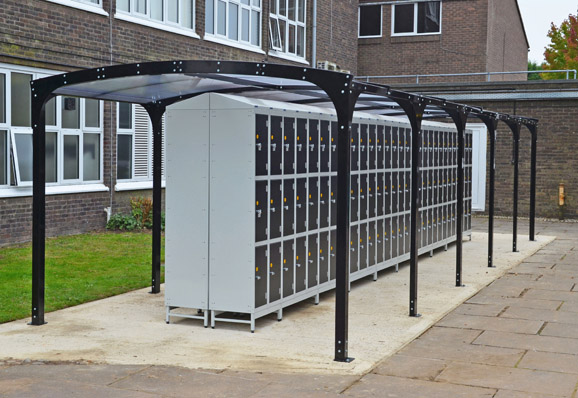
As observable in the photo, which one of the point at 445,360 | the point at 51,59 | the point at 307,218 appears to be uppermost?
the point at 51,59

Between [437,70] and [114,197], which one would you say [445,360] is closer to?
[114,197]

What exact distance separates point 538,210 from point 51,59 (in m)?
13.6

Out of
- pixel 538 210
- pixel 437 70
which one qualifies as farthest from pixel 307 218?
pixel 437 70

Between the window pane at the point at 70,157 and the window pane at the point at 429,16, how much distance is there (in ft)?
56.7

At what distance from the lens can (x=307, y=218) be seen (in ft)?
29.5

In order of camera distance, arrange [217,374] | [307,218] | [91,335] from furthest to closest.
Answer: [307,218] → [91,335] → [217,374]

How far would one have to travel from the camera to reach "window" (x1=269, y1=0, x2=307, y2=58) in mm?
21781

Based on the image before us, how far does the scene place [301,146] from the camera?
28.8 feet

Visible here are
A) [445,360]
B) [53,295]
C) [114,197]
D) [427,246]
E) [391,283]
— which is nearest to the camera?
[445,360]

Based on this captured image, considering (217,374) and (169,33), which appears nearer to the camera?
(217,374)

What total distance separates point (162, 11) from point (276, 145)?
979cm

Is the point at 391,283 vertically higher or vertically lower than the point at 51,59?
lower

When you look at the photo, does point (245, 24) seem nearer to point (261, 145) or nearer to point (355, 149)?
point (355, 149)

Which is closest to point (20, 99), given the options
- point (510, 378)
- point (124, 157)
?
point (124, 157)
